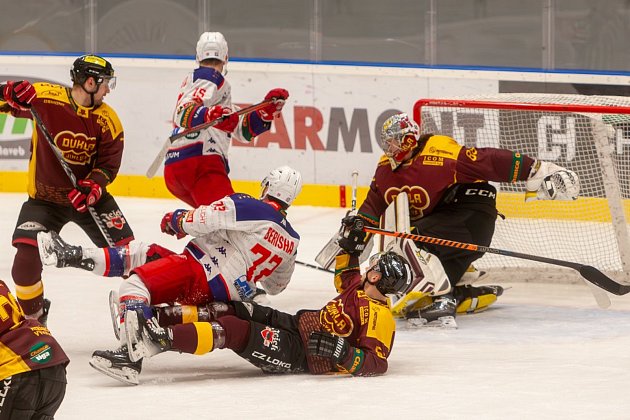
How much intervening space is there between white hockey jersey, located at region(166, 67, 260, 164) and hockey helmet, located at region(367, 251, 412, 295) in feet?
5.56

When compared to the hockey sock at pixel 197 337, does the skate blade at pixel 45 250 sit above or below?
above

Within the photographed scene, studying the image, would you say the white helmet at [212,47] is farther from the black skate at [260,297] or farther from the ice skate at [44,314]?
the ice skate at [44,314]

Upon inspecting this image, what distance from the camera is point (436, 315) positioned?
19.0 feet

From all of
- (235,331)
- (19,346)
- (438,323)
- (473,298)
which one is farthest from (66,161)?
(19,346)

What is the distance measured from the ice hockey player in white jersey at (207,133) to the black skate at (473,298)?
1208 mm

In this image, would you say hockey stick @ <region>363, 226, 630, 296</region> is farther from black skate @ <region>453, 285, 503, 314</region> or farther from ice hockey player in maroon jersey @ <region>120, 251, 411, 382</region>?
ice hockey player in maroon jersey @ <region>120, 251, 411, 382</region>

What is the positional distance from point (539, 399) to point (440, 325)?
4.33 feet

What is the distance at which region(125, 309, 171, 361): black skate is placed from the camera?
456 cm

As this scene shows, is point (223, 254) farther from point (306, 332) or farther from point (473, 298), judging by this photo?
point (473, 298)

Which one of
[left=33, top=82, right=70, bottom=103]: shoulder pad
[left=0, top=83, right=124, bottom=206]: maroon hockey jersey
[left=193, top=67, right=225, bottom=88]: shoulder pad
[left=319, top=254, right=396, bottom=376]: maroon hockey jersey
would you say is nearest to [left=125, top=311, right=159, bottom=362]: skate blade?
[left=319, top=254, right=396, bottom=376]: maroon hockey jersey

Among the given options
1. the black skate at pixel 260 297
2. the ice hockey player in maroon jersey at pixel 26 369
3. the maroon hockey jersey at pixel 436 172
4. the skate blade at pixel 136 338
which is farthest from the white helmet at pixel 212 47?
the ice hockey player in maroon jersey at pixel 26 369

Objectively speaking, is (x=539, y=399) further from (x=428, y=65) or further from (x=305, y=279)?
(x=428, y=65)

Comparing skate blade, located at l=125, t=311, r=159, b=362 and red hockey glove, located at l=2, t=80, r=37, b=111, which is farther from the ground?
red hockey glove, located at l=2, t=80, r=37, b=111

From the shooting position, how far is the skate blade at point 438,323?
575cm
